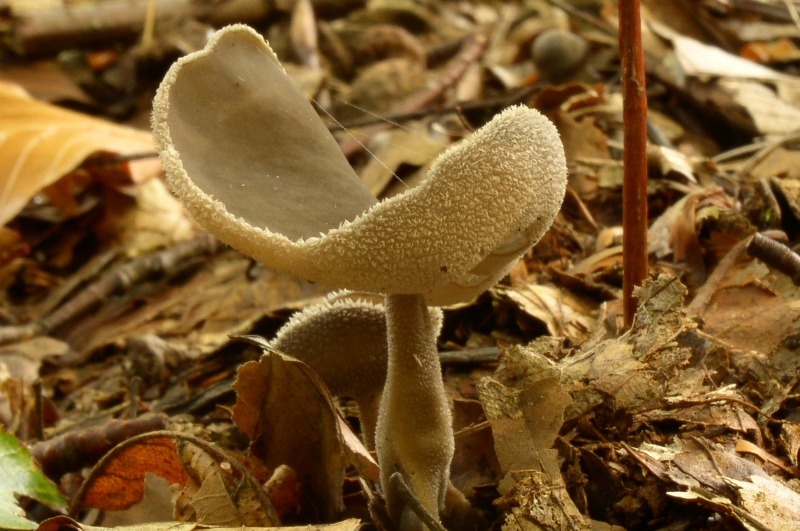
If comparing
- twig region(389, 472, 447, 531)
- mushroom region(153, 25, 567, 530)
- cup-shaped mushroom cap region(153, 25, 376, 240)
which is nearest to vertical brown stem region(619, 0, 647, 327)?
mushroom region(153, 25, 567, 530)

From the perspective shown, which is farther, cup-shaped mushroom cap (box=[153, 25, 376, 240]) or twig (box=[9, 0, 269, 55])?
twig (box=[9, 0, 269, 55])

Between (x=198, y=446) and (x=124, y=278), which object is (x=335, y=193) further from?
(x=124, y=278)

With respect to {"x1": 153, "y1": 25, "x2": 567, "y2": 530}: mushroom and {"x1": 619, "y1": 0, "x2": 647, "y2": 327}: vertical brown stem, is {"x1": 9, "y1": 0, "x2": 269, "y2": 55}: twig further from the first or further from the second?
{"x1": 619, "y1": 0, "x2": 647, "y2": 327}: vertical brown stem

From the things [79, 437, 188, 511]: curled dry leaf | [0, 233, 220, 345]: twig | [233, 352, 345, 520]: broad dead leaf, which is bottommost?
[0, 233, 220, 345]: twig

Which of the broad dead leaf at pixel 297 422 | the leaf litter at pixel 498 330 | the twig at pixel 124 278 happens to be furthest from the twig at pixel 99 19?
the broad dead leaf at pixel 297 422

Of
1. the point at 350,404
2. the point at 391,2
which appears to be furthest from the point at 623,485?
the point at 391,2
